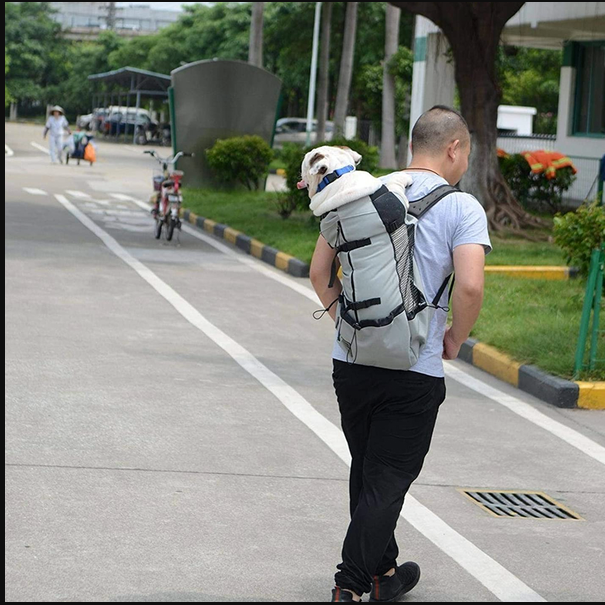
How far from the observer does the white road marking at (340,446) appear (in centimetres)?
455

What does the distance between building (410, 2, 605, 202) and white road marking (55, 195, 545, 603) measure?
Answer: 14.0 metres

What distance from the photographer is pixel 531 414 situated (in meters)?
7.69

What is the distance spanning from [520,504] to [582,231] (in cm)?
421

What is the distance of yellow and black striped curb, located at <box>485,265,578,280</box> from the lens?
44.4ft

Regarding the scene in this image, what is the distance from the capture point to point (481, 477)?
613cm

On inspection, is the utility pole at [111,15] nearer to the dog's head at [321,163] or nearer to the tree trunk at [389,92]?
the tree trunk at [389,92]

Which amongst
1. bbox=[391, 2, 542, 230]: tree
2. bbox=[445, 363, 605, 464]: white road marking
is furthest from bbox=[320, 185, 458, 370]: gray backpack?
bbox=[391, 2, 542, 230]: tree

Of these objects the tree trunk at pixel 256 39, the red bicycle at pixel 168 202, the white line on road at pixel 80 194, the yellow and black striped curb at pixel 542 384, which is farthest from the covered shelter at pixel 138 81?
the yellow and black striped curb at pixel 542 384

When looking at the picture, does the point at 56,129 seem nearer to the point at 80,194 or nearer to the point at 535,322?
the point at 80,194

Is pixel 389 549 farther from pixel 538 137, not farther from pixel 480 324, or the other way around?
pixel 538 137

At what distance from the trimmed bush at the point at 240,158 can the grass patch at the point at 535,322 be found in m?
11.7

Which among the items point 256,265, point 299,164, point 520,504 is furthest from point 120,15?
point 520,504

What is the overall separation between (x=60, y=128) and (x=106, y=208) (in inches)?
532

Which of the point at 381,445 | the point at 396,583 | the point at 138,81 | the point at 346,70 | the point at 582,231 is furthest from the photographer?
the point at 138,81
